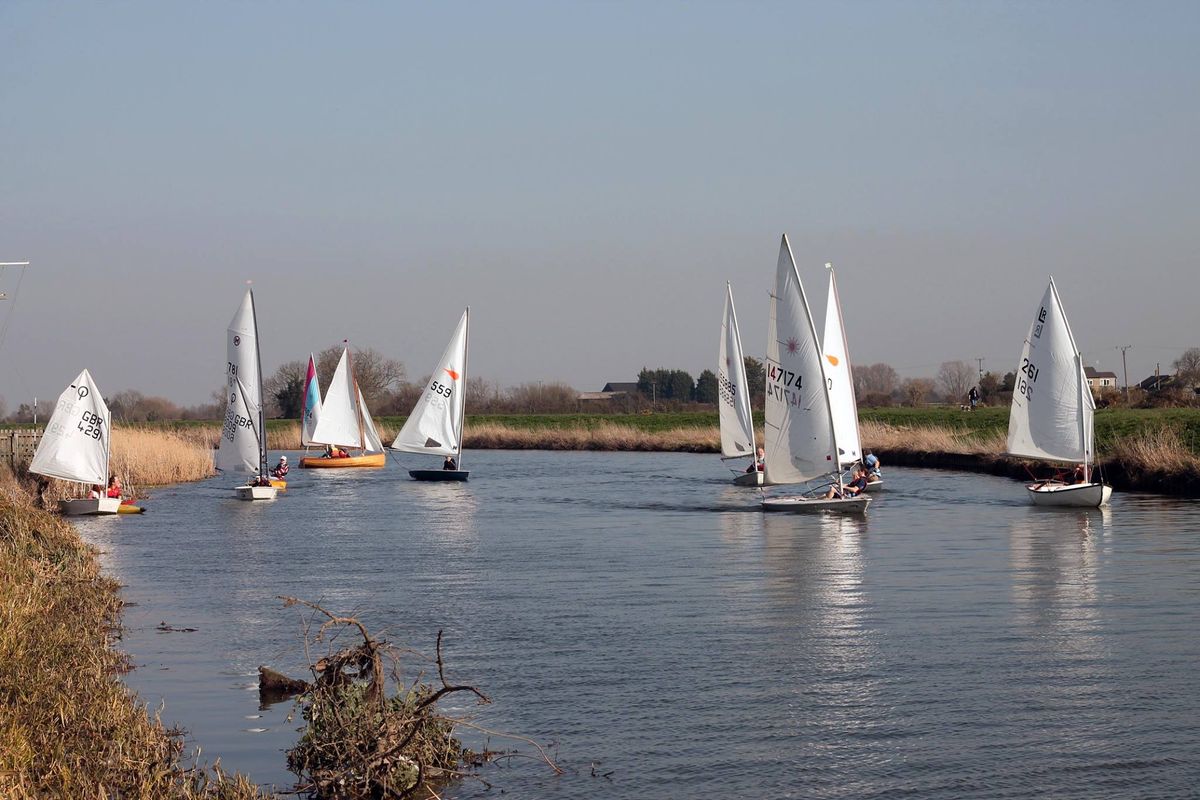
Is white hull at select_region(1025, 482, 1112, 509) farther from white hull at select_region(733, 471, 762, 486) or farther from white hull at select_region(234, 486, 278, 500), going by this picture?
white hull at select_region(234, 486, 278, 500)

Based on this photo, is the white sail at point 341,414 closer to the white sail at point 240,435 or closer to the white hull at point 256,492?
the white sail at point 240,435

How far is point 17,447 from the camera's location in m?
34.1

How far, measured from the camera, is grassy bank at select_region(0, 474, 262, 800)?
7.87 m

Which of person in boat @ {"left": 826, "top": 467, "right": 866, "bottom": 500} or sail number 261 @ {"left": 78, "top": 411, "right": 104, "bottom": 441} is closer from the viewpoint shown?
sail number 261 @ {"left": 78, "top": 411, "right": 104, "bottom": 441}

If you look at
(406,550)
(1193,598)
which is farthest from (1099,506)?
(406,550)

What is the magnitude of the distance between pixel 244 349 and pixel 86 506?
8.46 metres

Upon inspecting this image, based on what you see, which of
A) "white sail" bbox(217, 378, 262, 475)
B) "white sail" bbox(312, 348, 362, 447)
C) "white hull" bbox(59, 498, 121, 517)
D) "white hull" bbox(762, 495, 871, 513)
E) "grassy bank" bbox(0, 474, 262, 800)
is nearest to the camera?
"grassy bank" bbox(0, 474, 262, 800)

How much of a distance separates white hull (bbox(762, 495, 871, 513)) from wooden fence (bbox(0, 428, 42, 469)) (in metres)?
19.2

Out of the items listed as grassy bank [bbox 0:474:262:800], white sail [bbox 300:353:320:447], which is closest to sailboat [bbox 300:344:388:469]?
white sail [bbox 300:353:320:447]

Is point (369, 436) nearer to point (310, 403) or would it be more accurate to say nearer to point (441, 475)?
point (310, 403)

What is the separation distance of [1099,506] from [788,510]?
7.18 meters

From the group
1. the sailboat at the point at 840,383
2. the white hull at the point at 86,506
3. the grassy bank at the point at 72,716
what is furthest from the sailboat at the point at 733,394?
the grassy bank at the point at 72,716

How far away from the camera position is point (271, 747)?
9.77m

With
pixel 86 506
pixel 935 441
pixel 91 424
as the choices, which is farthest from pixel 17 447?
pixel 935 441
